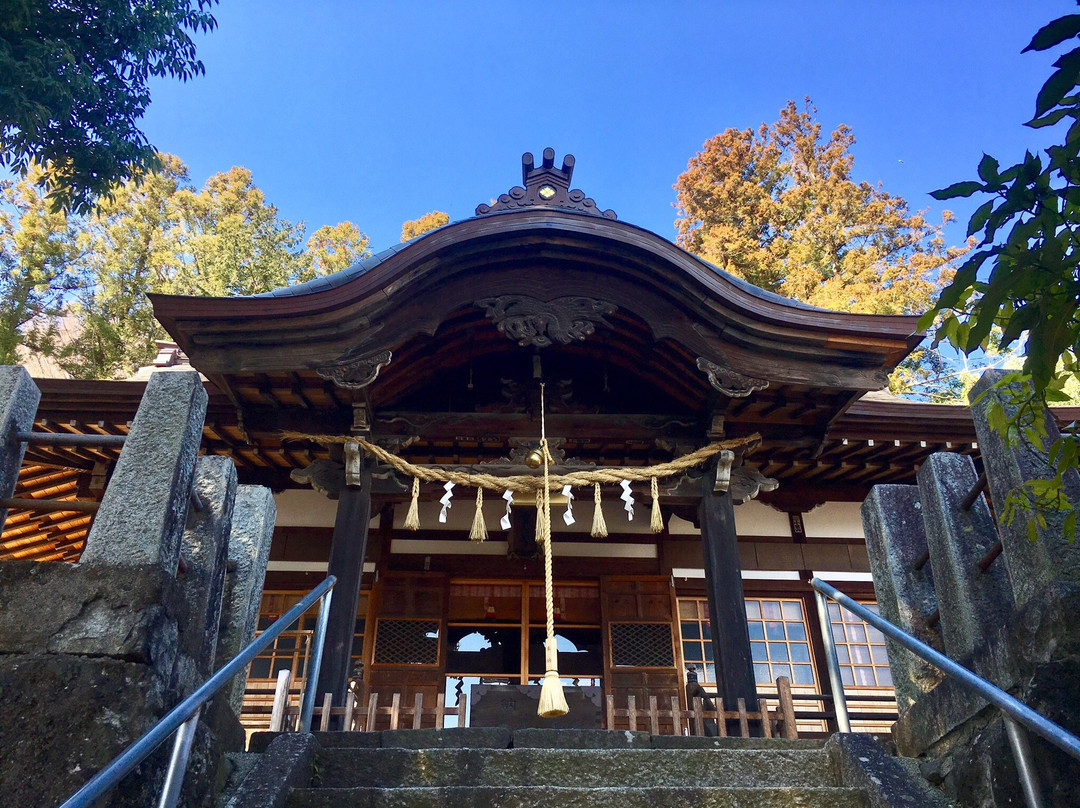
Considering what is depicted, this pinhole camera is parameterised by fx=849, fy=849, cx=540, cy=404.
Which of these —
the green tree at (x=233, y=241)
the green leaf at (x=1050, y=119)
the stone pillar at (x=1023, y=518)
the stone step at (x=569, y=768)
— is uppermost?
the green tree at (x=233, y=241)

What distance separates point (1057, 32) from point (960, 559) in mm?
2651

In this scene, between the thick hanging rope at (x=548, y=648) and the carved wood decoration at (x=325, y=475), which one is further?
the carved wood decoration at (x=325, y=475)

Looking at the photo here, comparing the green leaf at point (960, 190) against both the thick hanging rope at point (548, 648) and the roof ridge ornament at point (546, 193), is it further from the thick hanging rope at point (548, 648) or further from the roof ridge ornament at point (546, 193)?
the roof ridge ornament at point (546, 193)

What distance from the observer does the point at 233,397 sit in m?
7.21

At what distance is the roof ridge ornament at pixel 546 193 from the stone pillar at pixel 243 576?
3.45 meters

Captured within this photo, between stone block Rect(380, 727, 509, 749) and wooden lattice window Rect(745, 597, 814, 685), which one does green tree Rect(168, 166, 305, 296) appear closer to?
wooden lattice window Rect(745, 597, 814, 685)

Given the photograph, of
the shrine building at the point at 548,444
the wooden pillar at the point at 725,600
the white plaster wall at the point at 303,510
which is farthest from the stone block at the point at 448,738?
the white plaster wall at the point at 303,510

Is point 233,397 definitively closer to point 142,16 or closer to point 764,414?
point 764,414

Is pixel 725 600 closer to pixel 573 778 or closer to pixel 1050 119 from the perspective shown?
pixel 573 778

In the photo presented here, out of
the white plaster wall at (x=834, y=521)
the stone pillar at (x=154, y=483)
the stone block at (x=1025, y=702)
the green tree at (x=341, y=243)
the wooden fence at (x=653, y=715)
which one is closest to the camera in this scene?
the stone block at (x=1025, y=702)

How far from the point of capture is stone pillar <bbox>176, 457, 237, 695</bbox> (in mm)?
3650

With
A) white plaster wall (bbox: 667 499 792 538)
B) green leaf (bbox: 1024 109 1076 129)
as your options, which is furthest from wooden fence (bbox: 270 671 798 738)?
green leaf (bbox: 1024 109 1076 129)

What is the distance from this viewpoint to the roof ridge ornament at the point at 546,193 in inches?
293

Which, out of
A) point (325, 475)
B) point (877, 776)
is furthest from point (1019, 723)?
point (325, 475)
